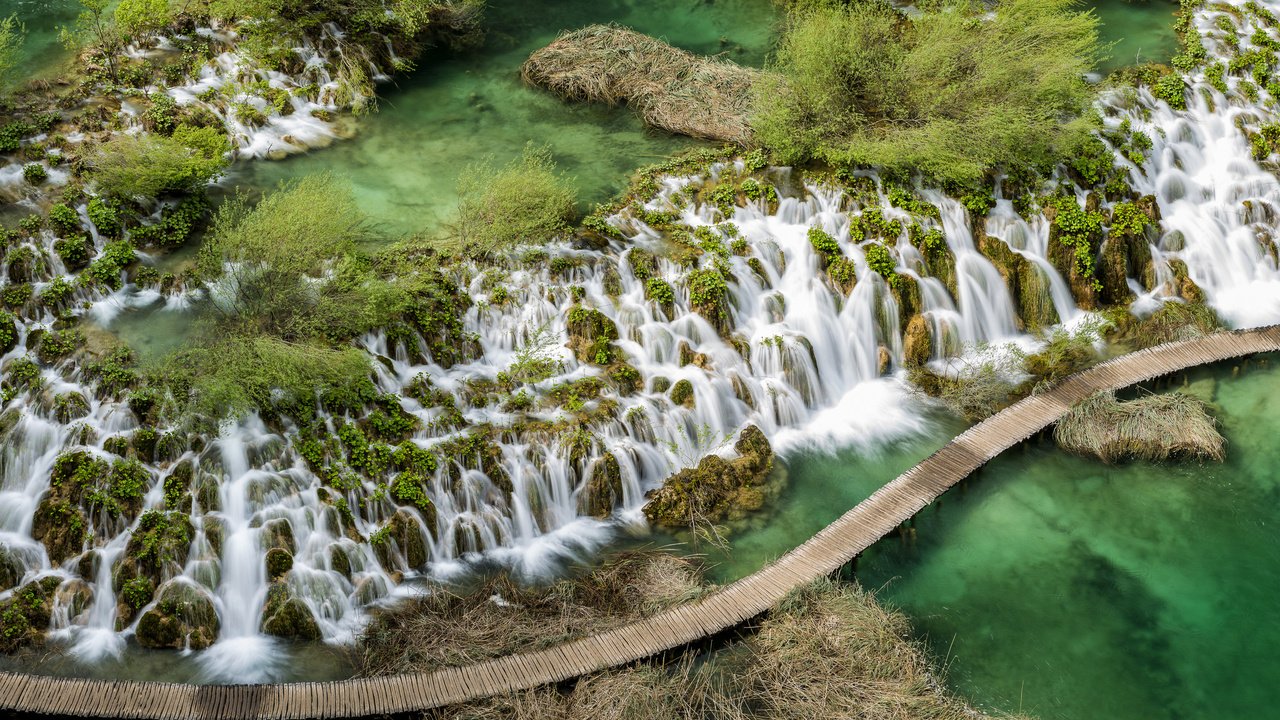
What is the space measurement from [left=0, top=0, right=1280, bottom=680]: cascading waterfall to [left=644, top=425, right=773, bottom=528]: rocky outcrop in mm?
345

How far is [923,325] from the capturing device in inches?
679

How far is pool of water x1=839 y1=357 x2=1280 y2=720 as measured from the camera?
12883 millimetres

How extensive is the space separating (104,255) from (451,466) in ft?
20.1

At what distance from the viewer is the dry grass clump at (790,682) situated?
1173 centimetres

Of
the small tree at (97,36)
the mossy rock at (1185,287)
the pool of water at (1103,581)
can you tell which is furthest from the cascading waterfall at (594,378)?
the pool of water at (1103,581)

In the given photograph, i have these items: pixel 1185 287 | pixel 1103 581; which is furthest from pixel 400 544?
pixel 1185 287

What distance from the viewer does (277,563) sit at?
43.4 ft

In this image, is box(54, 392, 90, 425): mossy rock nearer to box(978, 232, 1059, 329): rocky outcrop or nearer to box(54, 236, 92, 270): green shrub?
box(54, 236, 92, 270): green shrub

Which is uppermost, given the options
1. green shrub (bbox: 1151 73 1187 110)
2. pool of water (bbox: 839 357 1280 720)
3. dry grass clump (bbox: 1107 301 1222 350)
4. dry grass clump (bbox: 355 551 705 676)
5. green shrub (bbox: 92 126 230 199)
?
green shrub (bbox: 92 126 230 199)

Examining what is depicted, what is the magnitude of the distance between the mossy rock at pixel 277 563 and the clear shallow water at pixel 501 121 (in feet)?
20.5

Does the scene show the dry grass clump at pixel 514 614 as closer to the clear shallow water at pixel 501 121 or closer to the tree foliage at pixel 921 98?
the clear shallow water at pixel 501 121

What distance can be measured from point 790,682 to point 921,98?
35.0 feet

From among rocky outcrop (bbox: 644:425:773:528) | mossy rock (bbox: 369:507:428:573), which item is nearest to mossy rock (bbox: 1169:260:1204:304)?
rocky outcrop (bbox: 644:425:773:528)

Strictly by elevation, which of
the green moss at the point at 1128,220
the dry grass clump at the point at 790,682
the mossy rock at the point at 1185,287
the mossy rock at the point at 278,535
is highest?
the green moss at the point at 1128,220
